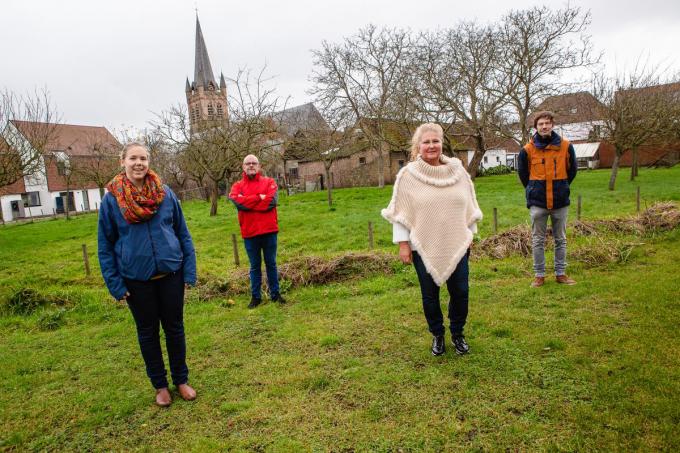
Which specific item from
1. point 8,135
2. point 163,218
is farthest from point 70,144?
point 163,218

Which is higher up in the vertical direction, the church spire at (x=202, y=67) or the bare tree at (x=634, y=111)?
the church spire at (x=202, y=67)

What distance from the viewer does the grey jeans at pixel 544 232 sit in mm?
5418

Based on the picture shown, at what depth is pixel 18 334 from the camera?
584 cm

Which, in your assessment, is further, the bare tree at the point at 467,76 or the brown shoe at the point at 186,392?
the bare tree at the point at 467,76

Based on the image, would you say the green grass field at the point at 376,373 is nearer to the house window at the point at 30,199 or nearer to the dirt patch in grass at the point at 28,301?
the dirt patch in grass at the point at 28,301

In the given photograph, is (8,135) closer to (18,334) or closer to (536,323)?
(18,334)

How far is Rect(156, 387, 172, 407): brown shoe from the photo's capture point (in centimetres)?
345

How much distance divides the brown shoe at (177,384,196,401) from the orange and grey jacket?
14.5 ft

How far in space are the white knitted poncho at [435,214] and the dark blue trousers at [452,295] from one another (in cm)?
9

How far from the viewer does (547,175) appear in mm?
5266

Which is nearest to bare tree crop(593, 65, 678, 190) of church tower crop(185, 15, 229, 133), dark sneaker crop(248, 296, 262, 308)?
dark sneaker crop(248, 296, 262, 308)

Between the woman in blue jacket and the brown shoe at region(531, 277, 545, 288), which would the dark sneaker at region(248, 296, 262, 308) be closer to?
the woman in blue jacket

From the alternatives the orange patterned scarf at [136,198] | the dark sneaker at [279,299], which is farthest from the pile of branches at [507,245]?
the orange patterned scarf at [136,198]

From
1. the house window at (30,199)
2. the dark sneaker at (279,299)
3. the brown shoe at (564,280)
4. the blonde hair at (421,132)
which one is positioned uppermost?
the house window at (30,199)
